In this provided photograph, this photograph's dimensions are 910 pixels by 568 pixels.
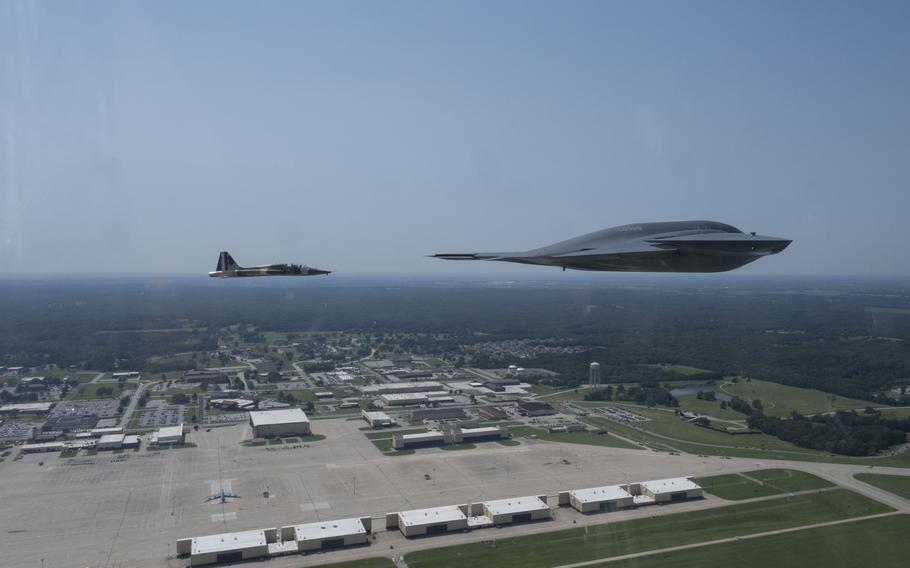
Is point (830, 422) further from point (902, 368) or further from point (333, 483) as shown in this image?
point (333, 483)

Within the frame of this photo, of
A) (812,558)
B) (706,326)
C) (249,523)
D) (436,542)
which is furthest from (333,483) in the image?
(706,326)

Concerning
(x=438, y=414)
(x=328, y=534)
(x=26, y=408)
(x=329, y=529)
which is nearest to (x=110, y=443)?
(x=26, y=408)

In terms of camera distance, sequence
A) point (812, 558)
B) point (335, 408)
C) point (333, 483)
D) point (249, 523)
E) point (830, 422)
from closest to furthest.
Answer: point (812, 558), point (249, 523), point (333, 483), point (830, 422), point (335, 408)

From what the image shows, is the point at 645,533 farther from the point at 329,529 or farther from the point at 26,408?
the point at 26,408

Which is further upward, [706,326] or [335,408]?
[706,326]

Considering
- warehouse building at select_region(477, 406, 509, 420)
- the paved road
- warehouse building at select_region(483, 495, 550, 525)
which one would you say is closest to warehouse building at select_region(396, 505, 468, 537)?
warehouse building at select_region(483, 495, 550, 525)
